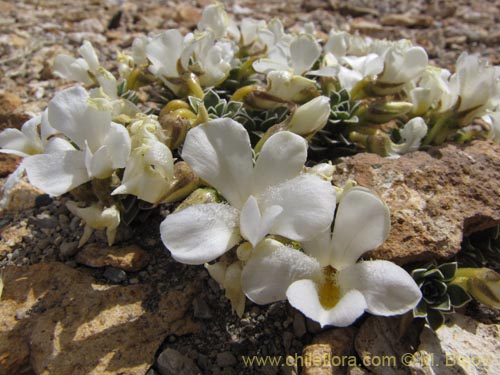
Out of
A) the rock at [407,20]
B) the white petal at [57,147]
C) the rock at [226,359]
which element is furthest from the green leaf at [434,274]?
the rock at [407,20]

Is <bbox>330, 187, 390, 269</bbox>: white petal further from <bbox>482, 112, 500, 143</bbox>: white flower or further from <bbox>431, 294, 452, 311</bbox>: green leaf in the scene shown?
<bbox>482, 112, 500, 143</bbox>: white flower

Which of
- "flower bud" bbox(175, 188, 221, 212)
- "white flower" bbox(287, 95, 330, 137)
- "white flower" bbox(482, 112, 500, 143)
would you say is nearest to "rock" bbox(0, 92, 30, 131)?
"flower bud" bbox(175, 188, 221, 212)

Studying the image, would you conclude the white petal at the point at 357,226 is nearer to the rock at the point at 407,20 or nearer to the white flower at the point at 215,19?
the white flower at the point at 215,19

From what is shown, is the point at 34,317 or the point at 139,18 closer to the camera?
the point at 34,317

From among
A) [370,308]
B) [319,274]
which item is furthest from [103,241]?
[370,308]

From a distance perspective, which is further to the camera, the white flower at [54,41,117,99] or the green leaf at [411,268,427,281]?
the white flower at [54,41,117,99]

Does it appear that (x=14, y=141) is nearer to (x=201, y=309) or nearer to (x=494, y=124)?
(x=201, y=309)

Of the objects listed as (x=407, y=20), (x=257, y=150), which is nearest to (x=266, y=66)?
(x=257, y=150)

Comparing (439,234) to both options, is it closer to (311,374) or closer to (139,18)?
(311,374)
